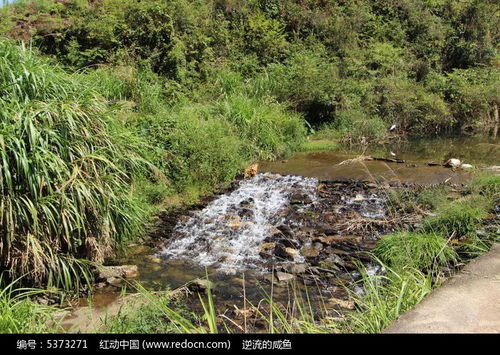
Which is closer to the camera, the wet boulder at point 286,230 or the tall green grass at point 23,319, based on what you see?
the tall green grass at point 23,319

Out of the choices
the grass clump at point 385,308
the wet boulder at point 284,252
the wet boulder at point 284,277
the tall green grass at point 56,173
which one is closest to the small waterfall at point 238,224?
the wet boulder at point 284,252

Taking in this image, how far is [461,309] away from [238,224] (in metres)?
5.01

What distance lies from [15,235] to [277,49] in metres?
13.9

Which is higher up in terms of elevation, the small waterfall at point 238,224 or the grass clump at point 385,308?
the grass clump at point 385,308

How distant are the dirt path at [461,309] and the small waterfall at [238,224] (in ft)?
10.9

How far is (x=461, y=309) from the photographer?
2889 millimetres

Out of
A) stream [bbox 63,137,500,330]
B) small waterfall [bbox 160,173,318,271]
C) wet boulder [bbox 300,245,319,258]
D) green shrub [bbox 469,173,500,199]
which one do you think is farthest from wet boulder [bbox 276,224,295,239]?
green shrub [bbox 469,173,500,199]

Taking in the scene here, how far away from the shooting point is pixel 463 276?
138 inches

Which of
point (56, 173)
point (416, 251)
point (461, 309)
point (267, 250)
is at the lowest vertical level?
point (267, 250)

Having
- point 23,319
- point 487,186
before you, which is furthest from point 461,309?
point 487,186

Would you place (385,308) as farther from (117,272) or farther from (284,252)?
(117,272)

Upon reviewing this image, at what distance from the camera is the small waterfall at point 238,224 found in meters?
6.57

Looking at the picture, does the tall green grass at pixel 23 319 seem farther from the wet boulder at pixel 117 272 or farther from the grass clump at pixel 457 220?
the grass clump at pixel 457 220

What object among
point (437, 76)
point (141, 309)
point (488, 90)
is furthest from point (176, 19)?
point (141, 309)
